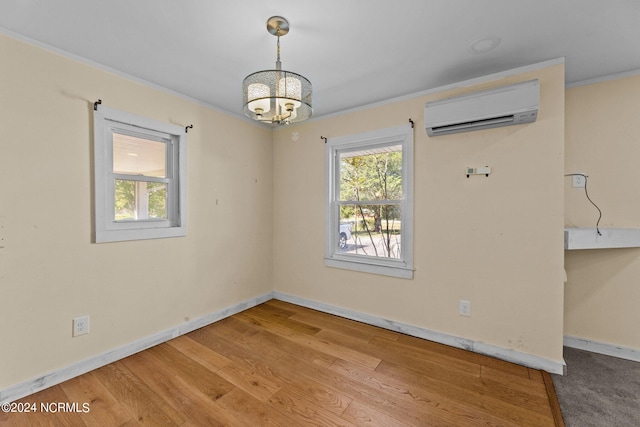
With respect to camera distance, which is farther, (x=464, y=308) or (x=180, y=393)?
(x=464, y=308)

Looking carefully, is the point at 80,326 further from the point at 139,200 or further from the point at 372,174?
the point at 372,174

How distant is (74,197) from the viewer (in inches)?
82.7

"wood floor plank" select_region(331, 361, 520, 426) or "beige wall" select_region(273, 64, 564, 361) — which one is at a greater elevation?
"beige wall" select_region(273, 64, 564, 361)

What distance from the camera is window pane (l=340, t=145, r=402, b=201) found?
3.01 metres

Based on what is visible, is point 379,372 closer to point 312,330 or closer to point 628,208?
point 312,330

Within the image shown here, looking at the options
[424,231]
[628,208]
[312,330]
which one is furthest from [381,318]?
[628,208]

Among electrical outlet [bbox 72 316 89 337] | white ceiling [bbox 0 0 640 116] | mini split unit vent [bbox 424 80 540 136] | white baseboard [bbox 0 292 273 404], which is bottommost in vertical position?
white baseboard [bbox 0 292 273 404]

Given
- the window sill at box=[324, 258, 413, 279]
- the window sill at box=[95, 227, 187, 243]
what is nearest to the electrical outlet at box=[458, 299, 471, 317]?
the window sill at box=[324, 258, 413, 279]

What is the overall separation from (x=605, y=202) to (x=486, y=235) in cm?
105

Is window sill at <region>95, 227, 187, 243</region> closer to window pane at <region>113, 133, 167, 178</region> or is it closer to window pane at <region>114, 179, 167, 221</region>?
window pane at <region>114, 179, 167, 221</region>

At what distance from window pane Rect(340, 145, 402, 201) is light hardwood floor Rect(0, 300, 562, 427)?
154 centimetres

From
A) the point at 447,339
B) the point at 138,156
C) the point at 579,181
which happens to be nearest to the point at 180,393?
the point at 138,156

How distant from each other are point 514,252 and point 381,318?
1.44 metres

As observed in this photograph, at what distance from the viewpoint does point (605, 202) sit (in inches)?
94.0
